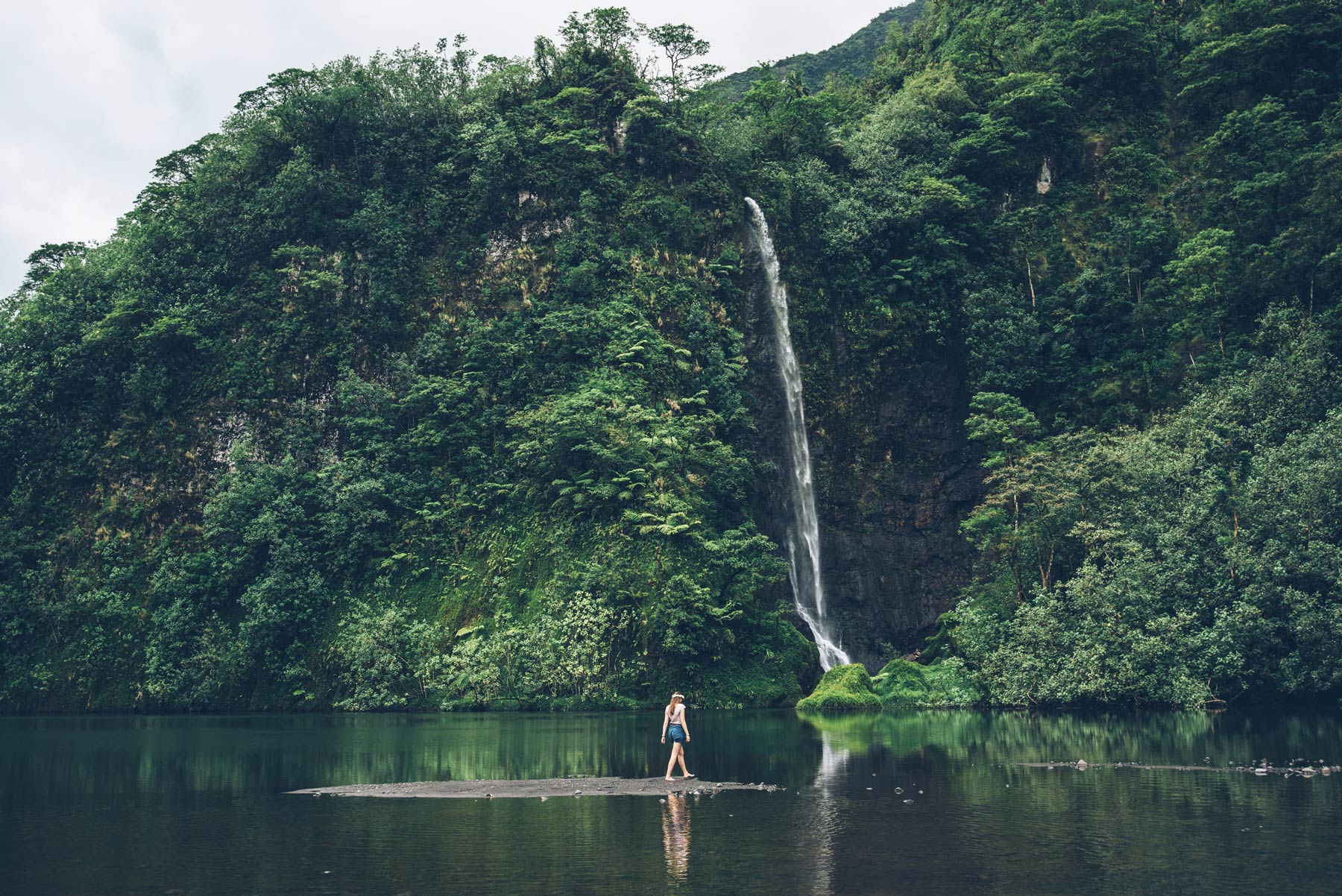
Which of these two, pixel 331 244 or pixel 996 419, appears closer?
Result: pixel 996 419

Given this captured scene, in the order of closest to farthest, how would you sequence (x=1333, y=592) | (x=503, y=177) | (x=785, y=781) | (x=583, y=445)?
(x=785, y=781) < (x=1333, y=592) < (x=583, y=445) < (x=503, y=177)

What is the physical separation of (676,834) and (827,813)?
232 centimetres

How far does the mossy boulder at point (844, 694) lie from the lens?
3847 cm

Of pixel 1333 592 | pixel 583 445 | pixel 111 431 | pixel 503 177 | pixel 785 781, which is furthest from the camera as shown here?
pixel 503 177

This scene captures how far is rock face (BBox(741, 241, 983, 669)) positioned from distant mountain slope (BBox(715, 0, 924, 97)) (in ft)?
163

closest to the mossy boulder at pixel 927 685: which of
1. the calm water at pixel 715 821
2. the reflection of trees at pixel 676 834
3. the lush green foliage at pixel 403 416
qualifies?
the lush green foliage at pixel 403 416

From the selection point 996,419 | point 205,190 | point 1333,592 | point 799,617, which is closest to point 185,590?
point 205,190

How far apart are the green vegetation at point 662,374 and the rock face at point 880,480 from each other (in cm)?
35

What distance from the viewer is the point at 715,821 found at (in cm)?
1395

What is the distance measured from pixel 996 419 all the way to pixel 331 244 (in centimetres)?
3475

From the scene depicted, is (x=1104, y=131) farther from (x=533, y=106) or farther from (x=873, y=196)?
(x=533, y=106)

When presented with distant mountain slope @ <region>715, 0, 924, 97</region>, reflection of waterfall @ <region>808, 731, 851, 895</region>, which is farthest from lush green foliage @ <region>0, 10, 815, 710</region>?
distant mountain slope @ <region>715, 0, 924, 97</region>

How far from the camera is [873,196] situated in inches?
2169

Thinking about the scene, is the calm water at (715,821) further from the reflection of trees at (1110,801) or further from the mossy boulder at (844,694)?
the mossy boulder at (844,694)
